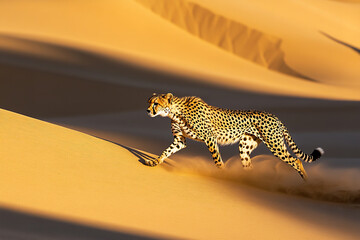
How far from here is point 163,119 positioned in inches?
720

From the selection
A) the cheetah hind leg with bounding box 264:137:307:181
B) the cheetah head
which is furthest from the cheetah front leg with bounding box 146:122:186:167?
the cheetah hind leg with bounding box 264:137:307:181

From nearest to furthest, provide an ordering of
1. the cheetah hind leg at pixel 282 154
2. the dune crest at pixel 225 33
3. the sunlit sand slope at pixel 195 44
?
the cheetah hind leg at pixel 282 154 → the sunlit sand slope at pixel 195 44 → the dune crest at pixel 225 33

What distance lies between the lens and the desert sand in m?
7.05

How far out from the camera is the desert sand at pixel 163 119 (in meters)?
7.05

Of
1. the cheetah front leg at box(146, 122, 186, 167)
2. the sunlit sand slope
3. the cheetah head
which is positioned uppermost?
the sunlit sand slope

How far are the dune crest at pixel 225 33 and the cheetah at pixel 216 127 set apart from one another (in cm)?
1696

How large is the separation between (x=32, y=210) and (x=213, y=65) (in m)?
19.4

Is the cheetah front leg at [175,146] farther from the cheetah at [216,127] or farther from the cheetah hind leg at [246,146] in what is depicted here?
the cheetah hind leg at [246,146]

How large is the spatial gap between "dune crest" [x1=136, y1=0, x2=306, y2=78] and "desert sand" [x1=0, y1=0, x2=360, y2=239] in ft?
0.19

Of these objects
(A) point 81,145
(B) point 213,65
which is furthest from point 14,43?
(A) point 81,145

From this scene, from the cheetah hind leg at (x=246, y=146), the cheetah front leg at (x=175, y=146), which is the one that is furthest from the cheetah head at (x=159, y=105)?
the cheetah hind leg at (x=246, y=146)

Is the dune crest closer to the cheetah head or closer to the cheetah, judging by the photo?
the cheetah

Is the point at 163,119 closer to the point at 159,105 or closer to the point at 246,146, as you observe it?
the point at 246,146

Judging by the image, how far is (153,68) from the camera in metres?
23.2
